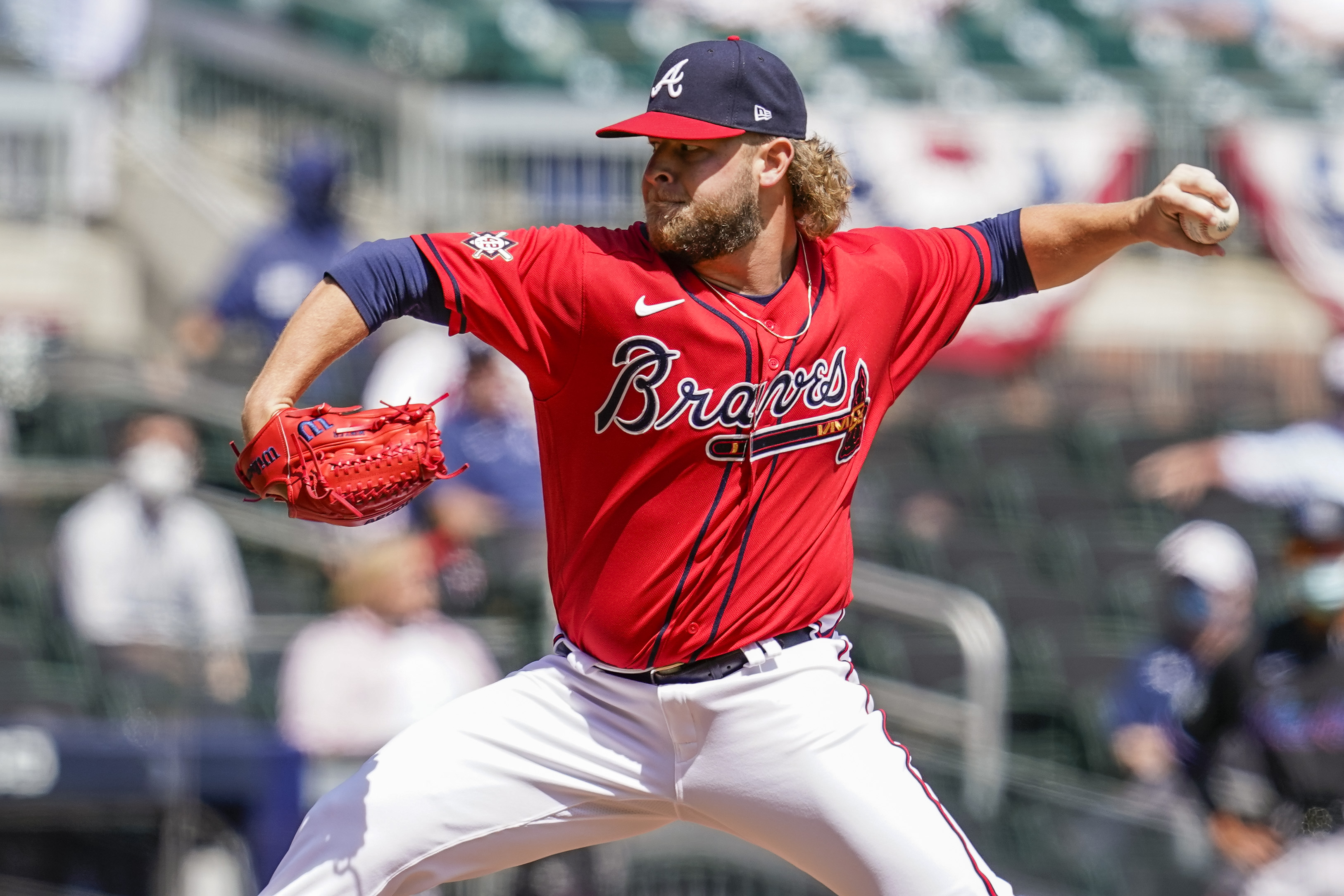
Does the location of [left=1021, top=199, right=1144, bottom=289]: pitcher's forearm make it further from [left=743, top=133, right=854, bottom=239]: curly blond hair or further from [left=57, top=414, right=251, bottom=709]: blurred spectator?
[left=57, top=414, right=251, bottom=709]: blurred spectator

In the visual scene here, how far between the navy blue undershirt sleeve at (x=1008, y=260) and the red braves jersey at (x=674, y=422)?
0.87 ft

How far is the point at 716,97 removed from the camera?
97.6 inches

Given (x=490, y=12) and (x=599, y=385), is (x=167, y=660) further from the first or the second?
(x=490, y=12)

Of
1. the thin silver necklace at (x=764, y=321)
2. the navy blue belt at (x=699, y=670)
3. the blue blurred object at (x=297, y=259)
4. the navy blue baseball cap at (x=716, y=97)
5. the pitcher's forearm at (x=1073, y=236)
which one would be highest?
the navy blue baseball cap at (x=716, y=97)

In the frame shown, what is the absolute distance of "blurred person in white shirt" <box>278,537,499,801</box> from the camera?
4.51m

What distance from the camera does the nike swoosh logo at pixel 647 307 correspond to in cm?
245

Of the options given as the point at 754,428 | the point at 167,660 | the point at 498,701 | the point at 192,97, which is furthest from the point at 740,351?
the point at 192,97

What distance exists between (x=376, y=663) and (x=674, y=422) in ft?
7.68

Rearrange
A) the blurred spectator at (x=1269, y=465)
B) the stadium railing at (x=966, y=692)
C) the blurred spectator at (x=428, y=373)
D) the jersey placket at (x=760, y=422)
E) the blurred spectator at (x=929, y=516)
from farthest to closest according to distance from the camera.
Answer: the blurred spectator at (x=929, y=516) → the blurred spectator at (x=1269, y=465) → the blurred spectator at (x=428, y=373) → the stadium railing at (x=966, y=692) → the jersey placket at (x=760, y=422)

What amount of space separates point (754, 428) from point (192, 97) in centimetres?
803

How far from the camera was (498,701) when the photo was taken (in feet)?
8.30

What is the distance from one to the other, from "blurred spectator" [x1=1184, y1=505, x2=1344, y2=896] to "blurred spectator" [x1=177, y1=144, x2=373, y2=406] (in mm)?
3284

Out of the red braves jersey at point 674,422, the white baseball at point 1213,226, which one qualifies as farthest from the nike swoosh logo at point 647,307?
the white baseball at point 1213,226

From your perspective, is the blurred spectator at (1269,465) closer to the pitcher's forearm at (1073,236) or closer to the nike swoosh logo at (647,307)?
the pitcher's forearm at (1073,236)
